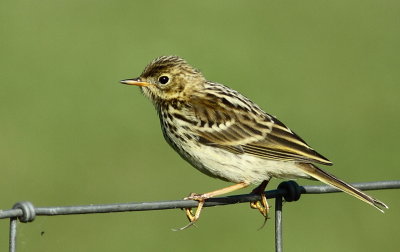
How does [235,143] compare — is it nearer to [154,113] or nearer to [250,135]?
[250,135]

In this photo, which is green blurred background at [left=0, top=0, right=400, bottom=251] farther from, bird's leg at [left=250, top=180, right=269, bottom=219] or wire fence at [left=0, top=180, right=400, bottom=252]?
wire fence at [left=0, top=180, right=400, bottom=252]

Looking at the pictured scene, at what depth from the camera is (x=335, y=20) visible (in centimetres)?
2436

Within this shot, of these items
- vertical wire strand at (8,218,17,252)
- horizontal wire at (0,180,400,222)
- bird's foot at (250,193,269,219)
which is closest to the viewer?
vertical wire strand at (8,218,17,252)

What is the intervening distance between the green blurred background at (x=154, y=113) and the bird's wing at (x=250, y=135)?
Answer: 289cm

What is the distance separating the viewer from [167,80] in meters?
9.84

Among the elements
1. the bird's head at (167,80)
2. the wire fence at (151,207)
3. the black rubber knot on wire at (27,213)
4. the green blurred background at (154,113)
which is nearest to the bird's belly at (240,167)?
the wire fence at (151,207)

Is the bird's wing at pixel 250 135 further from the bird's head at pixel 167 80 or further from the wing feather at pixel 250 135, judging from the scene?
the bird's head at pixel 167 80

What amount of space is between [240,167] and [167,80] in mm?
1386

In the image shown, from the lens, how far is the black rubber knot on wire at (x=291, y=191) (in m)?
7.54

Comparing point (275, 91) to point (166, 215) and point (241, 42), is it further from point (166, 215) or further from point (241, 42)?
point (166, 215)

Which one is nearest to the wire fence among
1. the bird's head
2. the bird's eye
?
the bird's head

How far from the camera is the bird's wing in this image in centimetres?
882

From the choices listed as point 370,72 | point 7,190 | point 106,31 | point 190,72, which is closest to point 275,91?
point 370,72

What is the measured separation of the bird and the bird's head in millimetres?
143
